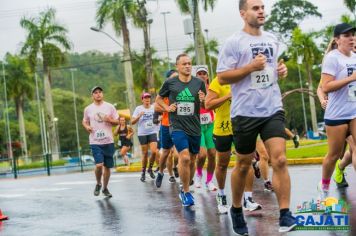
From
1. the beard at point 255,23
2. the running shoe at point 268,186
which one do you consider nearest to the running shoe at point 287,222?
the beard at point 255,23

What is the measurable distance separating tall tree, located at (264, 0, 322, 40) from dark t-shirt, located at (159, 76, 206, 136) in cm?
8454

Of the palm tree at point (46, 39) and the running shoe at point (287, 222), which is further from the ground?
the palm tree at point (46, 39)

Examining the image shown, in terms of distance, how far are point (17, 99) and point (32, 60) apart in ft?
58.0

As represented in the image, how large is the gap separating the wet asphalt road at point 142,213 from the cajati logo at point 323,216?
0.27ft

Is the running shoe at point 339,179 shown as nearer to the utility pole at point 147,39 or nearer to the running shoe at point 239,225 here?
the running shoe at point 239,225

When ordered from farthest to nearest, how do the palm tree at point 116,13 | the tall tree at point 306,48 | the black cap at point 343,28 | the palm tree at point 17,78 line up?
the palm tree at point 17,78
the tall tree at point 306,48
the palm tree at point 116,13
the black cap at point 343,28

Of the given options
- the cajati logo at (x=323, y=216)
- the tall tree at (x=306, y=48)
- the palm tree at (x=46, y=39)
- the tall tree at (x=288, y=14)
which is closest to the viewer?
the cajati logo at (x=323, y=216)

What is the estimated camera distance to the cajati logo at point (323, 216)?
5395 mm

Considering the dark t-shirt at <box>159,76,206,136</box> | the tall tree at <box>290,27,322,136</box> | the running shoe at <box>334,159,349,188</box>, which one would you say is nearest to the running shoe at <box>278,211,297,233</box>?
the dark t-shirt at <box>159,76,206,136</box>

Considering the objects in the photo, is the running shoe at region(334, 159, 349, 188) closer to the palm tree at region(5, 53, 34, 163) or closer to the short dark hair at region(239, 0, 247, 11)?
the short dark hair at region(239, 0, 247, 11)

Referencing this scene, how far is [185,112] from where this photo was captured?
8.51 metres

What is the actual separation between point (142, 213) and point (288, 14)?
8755 cm

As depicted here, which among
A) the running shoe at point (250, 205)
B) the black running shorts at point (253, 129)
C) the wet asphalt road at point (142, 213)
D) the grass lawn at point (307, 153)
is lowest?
the grass lawn at point (307, 153)

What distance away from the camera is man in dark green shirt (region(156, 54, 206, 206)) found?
839 centimetres
